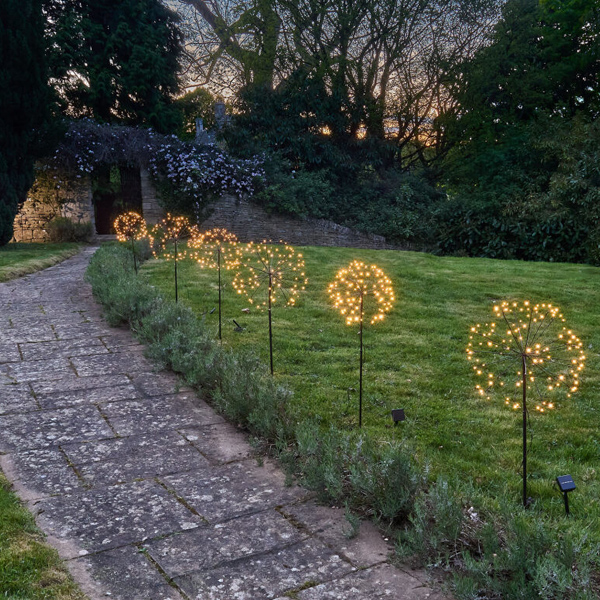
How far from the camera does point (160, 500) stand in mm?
3293

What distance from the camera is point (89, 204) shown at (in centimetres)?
1536

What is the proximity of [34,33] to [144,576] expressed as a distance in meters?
12.6

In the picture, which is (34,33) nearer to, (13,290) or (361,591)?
(13,290)

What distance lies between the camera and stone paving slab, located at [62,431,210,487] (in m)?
3.60

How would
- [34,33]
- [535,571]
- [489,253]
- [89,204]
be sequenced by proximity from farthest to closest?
1. [89,204]
2. [489,253]
3. [34,33]
4. [535,571]

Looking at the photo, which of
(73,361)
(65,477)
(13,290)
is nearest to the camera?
(65,477)

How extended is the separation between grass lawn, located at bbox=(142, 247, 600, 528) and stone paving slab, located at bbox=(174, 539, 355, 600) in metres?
0.85

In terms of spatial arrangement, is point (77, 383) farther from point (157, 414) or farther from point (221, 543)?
point (221, 543)

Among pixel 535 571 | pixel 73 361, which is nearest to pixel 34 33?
pixel 73 361

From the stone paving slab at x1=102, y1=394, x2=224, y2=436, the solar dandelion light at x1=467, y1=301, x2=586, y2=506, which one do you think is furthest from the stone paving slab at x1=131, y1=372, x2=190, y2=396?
the solar dandelion light at x1=467, y1=301, x2=586, y2=506

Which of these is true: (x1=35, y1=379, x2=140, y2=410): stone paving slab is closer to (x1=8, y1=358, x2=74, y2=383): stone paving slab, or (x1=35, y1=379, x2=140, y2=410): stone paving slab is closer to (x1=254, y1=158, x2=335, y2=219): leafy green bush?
(x1=8, y1=358, x2=74, y2=383): stone paving slab

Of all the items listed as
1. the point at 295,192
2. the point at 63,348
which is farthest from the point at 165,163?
the point at 63,348

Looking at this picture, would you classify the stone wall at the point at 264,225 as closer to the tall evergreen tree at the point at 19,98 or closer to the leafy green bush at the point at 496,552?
the tall evergreen tree at the point at 19,98

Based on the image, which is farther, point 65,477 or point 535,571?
point 65,477
